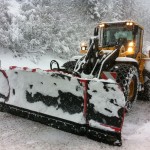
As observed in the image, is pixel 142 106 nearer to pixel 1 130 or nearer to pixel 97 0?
pixel 1 130

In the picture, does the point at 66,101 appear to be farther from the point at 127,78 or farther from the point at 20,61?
the point at 20,61

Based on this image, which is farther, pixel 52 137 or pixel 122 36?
pixel 122 36

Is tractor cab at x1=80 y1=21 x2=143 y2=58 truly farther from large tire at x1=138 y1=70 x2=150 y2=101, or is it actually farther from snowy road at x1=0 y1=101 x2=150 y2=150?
snowy road at x1=0 y1=101 x2=150 y2=150

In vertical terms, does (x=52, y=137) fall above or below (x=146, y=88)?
below

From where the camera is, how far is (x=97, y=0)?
69.9 feet

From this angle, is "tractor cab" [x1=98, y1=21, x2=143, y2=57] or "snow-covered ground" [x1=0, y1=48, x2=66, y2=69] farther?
"snow-covered ground" [x1=0, y1=48, x2=66, y2=69]

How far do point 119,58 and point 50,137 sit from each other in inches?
102

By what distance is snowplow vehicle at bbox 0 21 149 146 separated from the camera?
13.6 ft

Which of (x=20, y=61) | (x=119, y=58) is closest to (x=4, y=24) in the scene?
(x=20, y=61)

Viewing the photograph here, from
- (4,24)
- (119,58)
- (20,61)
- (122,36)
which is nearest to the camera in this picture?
(119,58)

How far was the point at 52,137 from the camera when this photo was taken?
4434mm

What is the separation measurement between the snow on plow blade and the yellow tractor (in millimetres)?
906

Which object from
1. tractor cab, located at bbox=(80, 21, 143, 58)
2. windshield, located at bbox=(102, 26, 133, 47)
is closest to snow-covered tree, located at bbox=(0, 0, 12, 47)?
tractor cab, located at bbox=(80, 21, 143, 58)

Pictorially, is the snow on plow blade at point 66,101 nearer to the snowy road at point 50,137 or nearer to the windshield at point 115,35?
the snowy road at point 50,137
